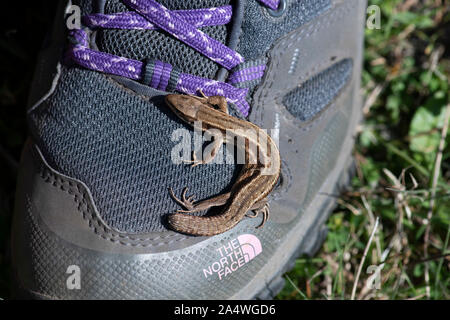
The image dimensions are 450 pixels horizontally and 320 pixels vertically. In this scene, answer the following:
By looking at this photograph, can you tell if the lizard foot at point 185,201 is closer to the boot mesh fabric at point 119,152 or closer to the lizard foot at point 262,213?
the boot mesh fabric at point 119,152

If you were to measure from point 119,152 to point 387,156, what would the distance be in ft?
7.80

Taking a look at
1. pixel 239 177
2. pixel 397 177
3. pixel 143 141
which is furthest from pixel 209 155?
pixel 397 177

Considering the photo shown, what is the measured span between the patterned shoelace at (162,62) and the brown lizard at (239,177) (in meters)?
0.08

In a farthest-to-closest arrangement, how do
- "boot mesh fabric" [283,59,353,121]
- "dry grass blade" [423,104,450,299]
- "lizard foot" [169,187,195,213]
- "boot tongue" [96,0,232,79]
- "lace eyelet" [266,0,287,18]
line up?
1. "dry grass blade" [423,104,450,299]
2. "boot mesh fabric" [283,59,353,121]
3. "lace eyelet" [266,0,287,18]
4. "boot tongue" [96,0,232,79]
5. "lizard foot" [169,187,195,213]

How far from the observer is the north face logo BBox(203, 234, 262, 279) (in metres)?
2.48

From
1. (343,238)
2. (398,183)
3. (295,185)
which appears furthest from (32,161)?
(398,183)

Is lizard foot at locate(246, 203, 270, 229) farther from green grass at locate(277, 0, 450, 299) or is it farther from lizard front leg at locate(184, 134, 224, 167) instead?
green grass at locate(277, 0, 450, 299)

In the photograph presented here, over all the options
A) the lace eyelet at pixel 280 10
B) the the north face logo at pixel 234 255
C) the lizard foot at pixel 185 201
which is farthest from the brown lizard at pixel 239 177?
the lace eyelet at pixel 280 10

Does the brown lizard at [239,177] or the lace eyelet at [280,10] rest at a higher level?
the lace eyelet at [280,10]

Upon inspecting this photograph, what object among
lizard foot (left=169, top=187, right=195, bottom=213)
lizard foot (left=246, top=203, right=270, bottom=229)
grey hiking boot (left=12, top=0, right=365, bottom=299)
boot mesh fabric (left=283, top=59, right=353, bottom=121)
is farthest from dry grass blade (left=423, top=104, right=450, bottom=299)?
lizard foot (left=169, top=187, right=195, bottom=213)

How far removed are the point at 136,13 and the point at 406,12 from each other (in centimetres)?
280

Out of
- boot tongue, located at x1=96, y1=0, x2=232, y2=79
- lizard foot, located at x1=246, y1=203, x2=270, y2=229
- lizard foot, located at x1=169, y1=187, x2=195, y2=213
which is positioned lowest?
lizard foot, located at x1=246, y1=203, x2=270, y2=229

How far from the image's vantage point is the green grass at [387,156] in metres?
3.26
